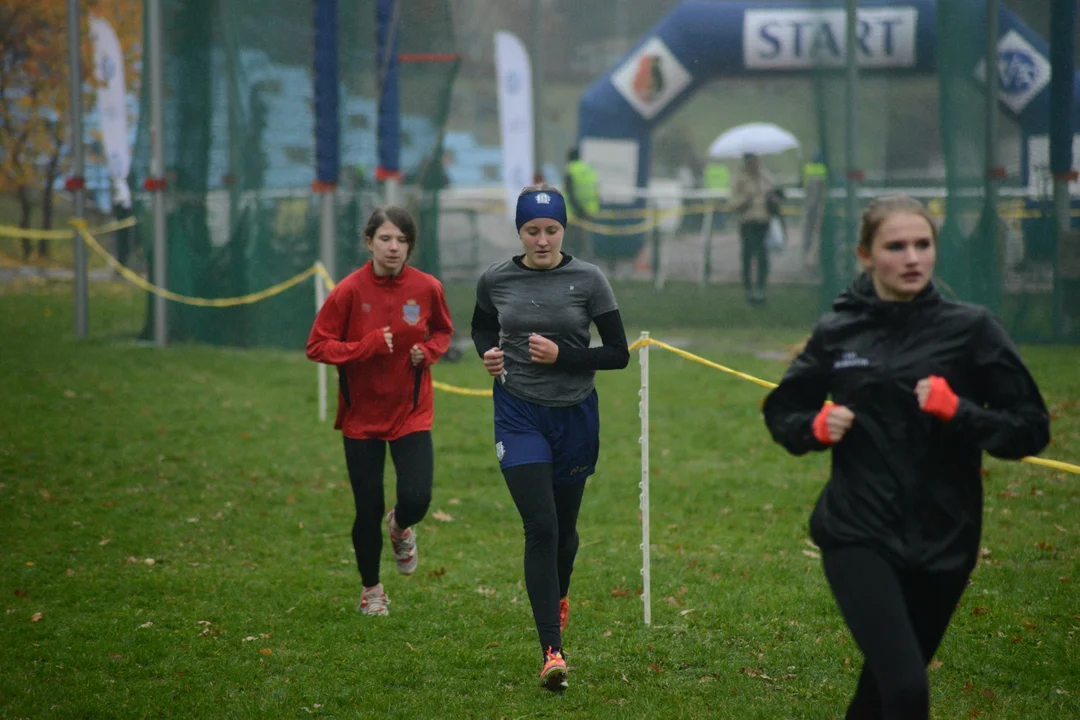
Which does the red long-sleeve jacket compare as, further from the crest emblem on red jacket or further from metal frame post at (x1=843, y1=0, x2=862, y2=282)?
metal frame post at (x1=843, y1=0, x2=862, y2=282)

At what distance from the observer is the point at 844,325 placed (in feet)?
12.3

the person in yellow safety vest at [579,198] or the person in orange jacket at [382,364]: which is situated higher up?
the person in yellow safety vest at [579,198]

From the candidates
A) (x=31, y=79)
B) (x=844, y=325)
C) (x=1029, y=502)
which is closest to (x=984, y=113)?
(x=1029, y=502)

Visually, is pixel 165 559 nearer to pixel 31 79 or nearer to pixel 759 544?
pixel 759 544

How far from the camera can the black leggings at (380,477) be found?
636cm

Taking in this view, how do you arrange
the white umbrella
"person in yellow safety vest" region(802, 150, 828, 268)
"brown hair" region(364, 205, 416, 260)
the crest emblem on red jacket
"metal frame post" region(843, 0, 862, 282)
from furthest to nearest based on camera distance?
the white umbrella, "person in yellow safety vest" region(802, 150, 828, 268), "metal frame post" region(843, 0, 862, 282), the crest emblem on red jacket, "brown hair" region(364, 205, 416, 260)

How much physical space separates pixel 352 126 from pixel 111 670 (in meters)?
10.9

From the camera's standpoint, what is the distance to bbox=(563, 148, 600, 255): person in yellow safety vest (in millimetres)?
24203

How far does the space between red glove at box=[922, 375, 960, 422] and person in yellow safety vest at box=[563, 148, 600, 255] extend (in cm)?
2060

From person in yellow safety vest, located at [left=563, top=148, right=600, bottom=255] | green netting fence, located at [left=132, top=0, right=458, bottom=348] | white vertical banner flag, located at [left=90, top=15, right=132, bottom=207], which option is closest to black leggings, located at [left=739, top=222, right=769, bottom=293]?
person in yellow safety vest, located at [left=563, top=148, right=600, bottom=255]

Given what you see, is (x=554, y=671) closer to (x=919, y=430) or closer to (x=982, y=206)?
(x=919, y=430)

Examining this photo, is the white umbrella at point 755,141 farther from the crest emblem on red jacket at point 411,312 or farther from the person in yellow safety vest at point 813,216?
the crest emblem on red jacket at point 411,312

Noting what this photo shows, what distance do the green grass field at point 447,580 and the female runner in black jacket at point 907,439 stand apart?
169 centimetres

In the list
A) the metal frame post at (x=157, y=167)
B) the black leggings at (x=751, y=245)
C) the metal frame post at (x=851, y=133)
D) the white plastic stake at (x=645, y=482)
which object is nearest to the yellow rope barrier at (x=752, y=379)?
the white plastic stake at (x=645, y=482)
